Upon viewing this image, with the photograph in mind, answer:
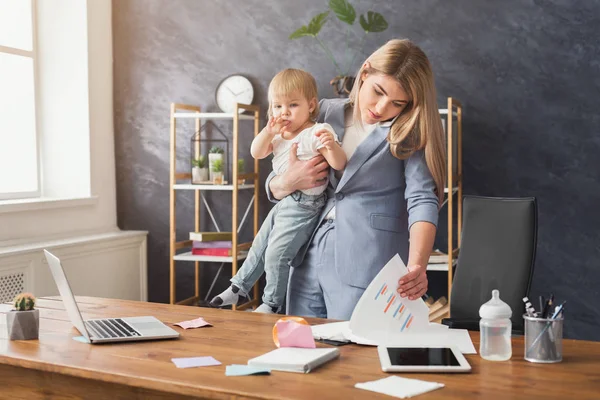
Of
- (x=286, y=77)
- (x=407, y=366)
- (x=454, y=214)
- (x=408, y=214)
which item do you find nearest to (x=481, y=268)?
(x=408, y=214)

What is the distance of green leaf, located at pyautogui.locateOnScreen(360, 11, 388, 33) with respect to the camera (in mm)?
4094

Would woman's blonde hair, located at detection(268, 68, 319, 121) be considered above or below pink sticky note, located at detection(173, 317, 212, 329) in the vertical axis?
above

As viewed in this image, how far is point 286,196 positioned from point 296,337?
916 mm

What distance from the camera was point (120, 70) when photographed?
5.05 metres

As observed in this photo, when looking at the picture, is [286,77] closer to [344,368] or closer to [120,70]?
[344,368]

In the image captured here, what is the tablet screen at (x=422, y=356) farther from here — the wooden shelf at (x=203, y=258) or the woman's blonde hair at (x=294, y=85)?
the wooden shelf at (x=203, y=258)

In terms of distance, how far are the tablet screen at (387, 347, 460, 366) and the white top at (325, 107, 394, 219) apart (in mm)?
708

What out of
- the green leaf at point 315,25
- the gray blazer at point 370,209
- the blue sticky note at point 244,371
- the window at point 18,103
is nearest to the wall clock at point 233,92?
the green leaf at point 315,25

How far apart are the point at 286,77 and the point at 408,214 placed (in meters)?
0.78

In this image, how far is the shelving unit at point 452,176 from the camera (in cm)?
397

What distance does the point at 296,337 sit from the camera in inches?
73.5

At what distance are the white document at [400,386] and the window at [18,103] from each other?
3470 mm

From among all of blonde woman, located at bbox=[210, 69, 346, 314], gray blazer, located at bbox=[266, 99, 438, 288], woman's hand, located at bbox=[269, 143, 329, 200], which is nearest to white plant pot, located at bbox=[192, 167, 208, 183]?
blonde woman, located at bbox=[210, 69, 346, 314]

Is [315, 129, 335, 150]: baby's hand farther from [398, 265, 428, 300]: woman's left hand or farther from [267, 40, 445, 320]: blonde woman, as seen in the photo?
[398, 265, 428, 300]: woman's left hand
